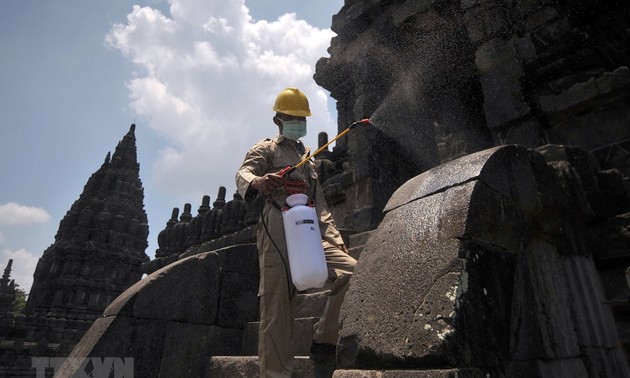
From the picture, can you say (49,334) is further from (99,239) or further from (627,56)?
(627,56)

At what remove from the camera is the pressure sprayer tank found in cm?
241

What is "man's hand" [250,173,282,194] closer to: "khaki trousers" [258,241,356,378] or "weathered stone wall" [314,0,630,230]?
"khaki trousers" [258,241,356,378]

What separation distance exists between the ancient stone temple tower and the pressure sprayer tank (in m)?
27.8

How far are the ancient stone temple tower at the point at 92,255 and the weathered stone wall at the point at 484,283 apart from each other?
28.4 meters

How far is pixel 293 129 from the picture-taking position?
10.7ft

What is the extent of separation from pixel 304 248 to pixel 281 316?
54 cm

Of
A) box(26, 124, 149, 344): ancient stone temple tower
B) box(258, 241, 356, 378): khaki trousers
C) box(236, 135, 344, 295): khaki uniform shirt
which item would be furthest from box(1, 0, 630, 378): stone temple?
box(26, 124, 149, 344): ancient stone temple tower

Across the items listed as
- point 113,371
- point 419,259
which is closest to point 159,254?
point 113,371

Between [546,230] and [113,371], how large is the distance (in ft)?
11.5

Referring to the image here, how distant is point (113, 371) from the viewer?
133 inches

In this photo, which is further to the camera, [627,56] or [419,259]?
[627,56]

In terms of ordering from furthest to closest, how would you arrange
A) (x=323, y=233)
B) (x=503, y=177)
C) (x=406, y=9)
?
1. (x=406, y=9)
2. (x=323, y=233)
3. (x=503, y=177)

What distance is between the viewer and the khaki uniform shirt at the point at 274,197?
2.74m

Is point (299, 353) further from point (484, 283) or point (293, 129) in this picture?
point (484, 283)
